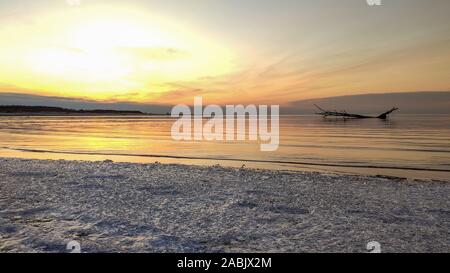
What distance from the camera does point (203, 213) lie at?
1012 cm

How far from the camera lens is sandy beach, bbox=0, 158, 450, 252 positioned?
7.73 metres

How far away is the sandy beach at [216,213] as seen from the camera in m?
7.73

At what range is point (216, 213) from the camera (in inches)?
399

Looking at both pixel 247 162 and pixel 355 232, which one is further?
pixel 247 162

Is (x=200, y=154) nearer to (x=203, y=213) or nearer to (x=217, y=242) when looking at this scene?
(x=203, y=213)

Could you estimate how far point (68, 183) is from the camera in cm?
1442

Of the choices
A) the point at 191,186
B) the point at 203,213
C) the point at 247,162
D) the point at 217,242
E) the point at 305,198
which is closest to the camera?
the point at 217,242

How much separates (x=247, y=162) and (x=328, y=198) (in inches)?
485
